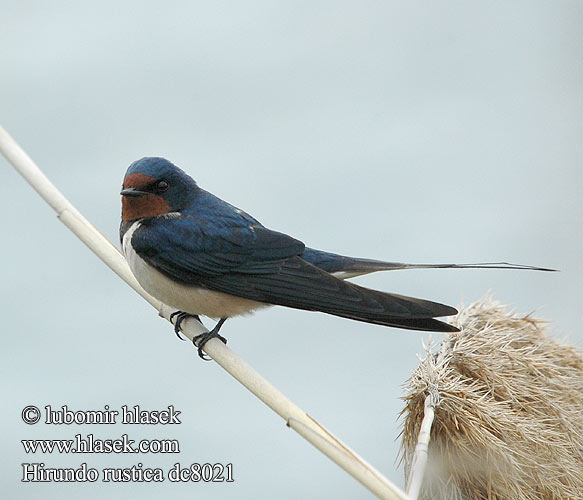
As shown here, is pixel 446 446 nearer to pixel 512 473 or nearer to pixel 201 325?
pixel 512 473

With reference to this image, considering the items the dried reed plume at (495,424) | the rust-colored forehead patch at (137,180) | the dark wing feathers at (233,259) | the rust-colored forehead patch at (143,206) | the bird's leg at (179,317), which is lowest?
the dried reed plume at (495,424)

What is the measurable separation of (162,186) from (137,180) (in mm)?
48

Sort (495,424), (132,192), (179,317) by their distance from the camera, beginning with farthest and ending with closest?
(179,317)
(132,192)
(495,424)

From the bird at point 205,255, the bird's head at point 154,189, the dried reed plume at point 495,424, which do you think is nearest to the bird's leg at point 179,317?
the bird at point 205,255

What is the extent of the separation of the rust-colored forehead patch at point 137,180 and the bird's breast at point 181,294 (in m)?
0.06

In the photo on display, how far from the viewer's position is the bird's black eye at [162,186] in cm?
104

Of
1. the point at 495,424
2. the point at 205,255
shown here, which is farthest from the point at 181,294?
the point at 495,424

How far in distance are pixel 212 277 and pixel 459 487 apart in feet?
1.30

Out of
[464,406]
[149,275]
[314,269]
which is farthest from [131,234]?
[464,406]

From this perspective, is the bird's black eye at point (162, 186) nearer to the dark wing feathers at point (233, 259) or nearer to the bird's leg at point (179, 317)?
the dark wing feathers at point (233, 259)

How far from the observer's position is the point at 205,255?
1.05 metres

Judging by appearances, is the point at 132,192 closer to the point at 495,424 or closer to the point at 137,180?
the point at 137,180

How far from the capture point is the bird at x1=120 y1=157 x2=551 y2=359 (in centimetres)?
101

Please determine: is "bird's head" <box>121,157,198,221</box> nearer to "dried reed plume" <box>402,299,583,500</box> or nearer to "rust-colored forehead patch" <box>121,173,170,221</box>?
"rust-colored forehead patch" <box>121,173,170,221</box>
